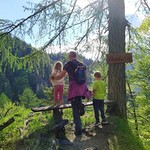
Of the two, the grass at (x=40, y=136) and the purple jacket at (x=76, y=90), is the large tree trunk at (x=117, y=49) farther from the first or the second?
the purple jacket at (x=76, y=90)

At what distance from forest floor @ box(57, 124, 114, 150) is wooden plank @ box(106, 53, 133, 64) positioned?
180 centimetres

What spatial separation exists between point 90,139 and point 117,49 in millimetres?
2913

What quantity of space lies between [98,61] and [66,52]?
1053 mm

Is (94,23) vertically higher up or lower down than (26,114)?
higher up

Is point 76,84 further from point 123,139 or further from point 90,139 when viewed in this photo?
point 123,139

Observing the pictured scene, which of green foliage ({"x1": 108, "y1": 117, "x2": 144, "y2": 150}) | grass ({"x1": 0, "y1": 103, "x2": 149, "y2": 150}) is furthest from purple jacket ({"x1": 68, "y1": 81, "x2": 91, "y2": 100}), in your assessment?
green foliage ({"x1": 108, "y1": 117, "x2": 144, "y2": 150})

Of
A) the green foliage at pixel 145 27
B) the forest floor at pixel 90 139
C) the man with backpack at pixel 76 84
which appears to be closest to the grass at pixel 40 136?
the forest floor at pixel 90 139

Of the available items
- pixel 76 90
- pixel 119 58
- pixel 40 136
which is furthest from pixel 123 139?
pixel 119 58

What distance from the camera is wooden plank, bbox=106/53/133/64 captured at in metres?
8.73

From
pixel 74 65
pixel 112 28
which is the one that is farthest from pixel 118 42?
pixel 74 65

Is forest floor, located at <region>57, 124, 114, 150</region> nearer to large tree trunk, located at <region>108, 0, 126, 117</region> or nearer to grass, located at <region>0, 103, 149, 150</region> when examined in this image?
grass, located at <region>0, 103, 149, 150</region>

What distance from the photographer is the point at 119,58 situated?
8.82 m

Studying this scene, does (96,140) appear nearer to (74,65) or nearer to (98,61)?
(74,65)

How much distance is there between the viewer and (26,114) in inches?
343
